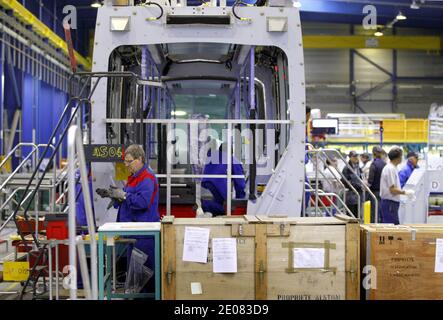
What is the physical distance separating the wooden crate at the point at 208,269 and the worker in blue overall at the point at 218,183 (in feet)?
6.98

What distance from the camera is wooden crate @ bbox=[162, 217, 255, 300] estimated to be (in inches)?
189

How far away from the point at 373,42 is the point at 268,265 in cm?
2701

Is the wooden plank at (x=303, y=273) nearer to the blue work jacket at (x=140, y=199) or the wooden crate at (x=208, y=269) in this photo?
the wooden crate at (x=208, y=269)

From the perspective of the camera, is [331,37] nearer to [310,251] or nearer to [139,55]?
[139,55]

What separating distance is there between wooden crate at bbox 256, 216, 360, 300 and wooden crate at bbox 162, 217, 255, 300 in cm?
9

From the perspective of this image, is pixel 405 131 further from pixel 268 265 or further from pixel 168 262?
pixel 168 262

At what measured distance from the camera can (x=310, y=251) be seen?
16.0ft

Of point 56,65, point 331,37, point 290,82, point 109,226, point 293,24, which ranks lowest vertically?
point 109,226

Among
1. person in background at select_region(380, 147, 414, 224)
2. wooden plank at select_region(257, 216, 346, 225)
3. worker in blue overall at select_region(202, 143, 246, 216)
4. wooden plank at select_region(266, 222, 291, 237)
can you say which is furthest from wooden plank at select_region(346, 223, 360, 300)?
person in background at select_region(380, 147, 414, 224)

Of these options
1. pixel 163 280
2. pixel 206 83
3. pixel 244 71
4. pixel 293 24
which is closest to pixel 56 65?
pixel 206 83

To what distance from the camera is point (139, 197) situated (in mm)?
5887

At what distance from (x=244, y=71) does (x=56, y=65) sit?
14.3 m

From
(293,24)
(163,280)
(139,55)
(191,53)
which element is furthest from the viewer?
(191,53)

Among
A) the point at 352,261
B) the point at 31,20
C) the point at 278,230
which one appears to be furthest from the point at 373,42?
the point at 278,230
